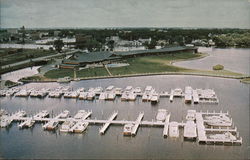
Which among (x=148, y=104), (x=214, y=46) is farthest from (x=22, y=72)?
(x=214, y=46)

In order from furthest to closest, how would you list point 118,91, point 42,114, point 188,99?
point 118,91
point 188,99
point 42,114

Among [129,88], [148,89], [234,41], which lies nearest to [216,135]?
[148,89]

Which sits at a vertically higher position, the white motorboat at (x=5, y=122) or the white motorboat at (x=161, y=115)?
the white motorboat at (x=161, y=115)

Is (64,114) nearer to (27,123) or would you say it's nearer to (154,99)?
(27,123)

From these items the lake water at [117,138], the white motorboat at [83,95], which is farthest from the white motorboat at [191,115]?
the white motorboat at [83,95]

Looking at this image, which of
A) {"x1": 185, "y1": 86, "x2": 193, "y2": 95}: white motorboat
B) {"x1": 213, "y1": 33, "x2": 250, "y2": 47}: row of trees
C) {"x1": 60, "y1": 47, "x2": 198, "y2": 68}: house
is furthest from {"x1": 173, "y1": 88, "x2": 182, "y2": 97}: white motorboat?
{"x1": 213, "y1": 33, "x2": 250, "y2": 47}: row of trees

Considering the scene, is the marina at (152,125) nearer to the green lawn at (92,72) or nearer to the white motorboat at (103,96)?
the white motorboat at (103,96)
